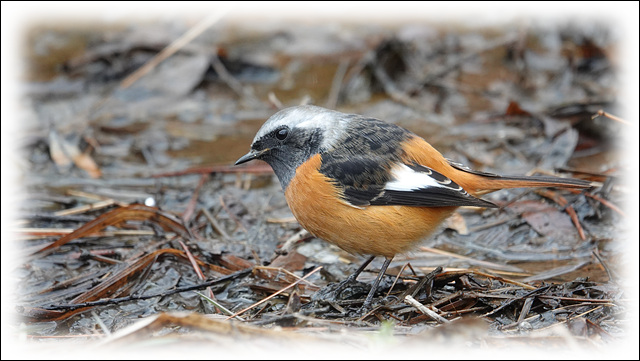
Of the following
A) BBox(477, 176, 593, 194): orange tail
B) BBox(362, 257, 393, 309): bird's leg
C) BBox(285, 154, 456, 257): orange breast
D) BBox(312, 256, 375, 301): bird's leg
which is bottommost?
BBox(312, 256, 375, 301): bird's leg

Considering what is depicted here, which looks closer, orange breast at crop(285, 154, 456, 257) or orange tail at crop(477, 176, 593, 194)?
orange breast at crop(285, 154, 456, 257)

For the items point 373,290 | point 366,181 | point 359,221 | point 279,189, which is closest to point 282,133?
point 366,181

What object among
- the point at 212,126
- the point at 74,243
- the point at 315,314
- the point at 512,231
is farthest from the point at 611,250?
the point at 212,126

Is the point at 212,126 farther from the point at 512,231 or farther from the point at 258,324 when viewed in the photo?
the point at 258,324

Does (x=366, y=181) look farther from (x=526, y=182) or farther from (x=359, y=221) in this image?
(x=526, y=182)

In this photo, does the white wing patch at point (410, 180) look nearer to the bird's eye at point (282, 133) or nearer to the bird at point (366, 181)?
the bird at point (366, 181)

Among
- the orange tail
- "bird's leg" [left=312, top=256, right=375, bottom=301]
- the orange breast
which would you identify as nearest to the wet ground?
"bird's leg" [left=312, top=256, right=375, bottom=301]

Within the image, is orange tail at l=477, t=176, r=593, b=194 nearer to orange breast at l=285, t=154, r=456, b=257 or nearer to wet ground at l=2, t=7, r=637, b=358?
orange breast at l=285, t=154, r=456, b=257

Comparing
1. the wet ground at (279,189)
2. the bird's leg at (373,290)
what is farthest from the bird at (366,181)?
the wet ground at (279,189)
